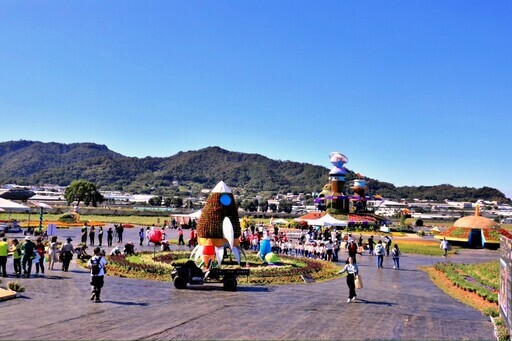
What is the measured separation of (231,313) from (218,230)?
813 cm

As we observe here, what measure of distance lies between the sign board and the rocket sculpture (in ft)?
38.0

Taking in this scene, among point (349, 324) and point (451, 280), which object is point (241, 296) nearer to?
point (349, 324)

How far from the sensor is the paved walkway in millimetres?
10914

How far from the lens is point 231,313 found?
1305 centimetres

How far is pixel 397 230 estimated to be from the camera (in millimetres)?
59938

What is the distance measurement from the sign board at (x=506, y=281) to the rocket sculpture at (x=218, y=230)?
11.6 meters

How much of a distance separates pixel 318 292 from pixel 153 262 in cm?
932

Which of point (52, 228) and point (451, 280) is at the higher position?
point (52, 228)

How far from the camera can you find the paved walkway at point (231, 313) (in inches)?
430

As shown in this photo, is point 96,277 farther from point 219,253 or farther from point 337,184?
point 337,184

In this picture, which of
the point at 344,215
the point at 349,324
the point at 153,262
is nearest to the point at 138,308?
the point at 349,324

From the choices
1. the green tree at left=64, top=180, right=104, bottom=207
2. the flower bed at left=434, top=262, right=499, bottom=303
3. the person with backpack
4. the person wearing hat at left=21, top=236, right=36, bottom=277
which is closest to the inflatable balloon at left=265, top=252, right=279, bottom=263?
the flower bed at left=434, top=262, right=499, bottom=303

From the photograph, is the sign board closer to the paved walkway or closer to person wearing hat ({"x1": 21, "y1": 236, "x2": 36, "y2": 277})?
the paved walkway

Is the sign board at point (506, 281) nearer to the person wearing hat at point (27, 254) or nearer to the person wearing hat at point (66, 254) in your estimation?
the person wearing hat at point (27, 254)
